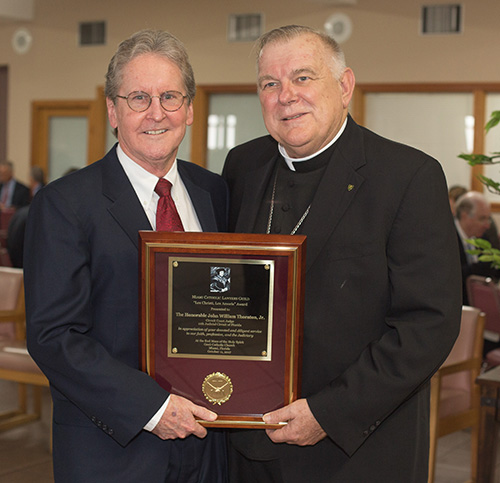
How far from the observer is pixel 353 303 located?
74.7 inches

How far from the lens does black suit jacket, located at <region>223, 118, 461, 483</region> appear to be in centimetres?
182

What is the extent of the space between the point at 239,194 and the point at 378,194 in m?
0.55

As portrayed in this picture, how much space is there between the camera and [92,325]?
6.38ft

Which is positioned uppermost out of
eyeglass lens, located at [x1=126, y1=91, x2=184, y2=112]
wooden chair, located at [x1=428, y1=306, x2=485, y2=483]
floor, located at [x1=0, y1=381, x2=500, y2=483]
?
eyeglass lens, located at [x1=126, y1=91, x2=184, y2=112]

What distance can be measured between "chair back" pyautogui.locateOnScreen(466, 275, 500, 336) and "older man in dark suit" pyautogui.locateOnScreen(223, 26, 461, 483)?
2975 millimetres

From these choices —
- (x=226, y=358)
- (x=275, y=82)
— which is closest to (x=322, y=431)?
(x=226, y=358)

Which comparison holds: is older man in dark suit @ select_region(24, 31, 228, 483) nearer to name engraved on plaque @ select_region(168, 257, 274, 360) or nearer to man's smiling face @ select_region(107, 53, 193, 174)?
man's smiling face @ select_region(107, 53, 193, 174)

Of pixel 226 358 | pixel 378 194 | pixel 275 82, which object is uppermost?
pixel 275 82

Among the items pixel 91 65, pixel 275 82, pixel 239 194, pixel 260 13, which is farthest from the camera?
pixel 91 65

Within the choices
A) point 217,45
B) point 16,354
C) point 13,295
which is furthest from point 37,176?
point 16,354

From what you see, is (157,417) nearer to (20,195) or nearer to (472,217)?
(472,217)

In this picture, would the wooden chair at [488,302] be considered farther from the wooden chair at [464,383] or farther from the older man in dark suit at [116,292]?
the older man in dark suit at [116,292]

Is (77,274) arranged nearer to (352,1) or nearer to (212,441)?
(212,441)

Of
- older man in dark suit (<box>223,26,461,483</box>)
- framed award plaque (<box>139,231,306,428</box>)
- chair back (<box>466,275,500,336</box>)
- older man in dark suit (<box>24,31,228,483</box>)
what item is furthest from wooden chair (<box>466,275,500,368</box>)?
framed award plaque (<box>139,231,306,428</box>)
